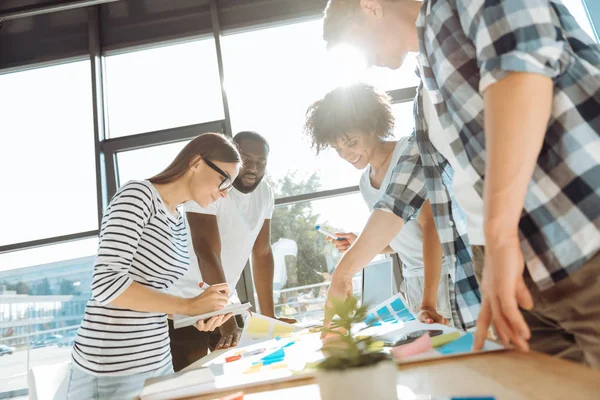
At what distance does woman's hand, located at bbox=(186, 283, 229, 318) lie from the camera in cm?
138

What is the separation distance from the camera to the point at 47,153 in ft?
11.1

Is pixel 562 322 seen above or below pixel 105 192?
below

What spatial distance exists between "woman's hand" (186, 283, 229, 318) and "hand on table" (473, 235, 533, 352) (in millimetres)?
992

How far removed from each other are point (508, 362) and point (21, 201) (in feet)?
11.6

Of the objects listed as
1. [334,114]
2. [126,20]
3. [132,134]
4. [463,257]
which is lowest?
[463,257]

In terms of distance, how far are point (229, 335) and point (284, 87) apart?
6.97 ft

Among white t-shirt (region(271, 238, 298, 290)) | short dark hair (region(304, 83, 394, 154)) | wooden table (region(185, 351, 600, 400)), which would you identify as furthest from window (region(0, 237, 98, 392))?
wooden table (region(185, 351, 600, 400))

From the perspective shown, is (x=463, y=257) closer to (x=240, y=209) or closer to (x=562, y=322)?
(x=562, y=322)

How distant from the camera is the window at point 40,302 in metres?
3.03

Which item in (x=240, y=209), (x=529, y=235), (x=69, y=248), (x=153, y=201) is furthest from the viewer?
(x=69, y=248)

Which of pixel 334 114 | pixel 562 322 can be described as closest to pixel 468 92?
pixel 562 322

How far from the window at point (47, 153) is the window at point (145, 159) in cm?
22

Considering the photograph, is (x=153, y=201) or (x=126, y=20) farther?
(x=126, y=20)

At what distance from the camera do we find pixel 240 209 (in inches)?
91.0
